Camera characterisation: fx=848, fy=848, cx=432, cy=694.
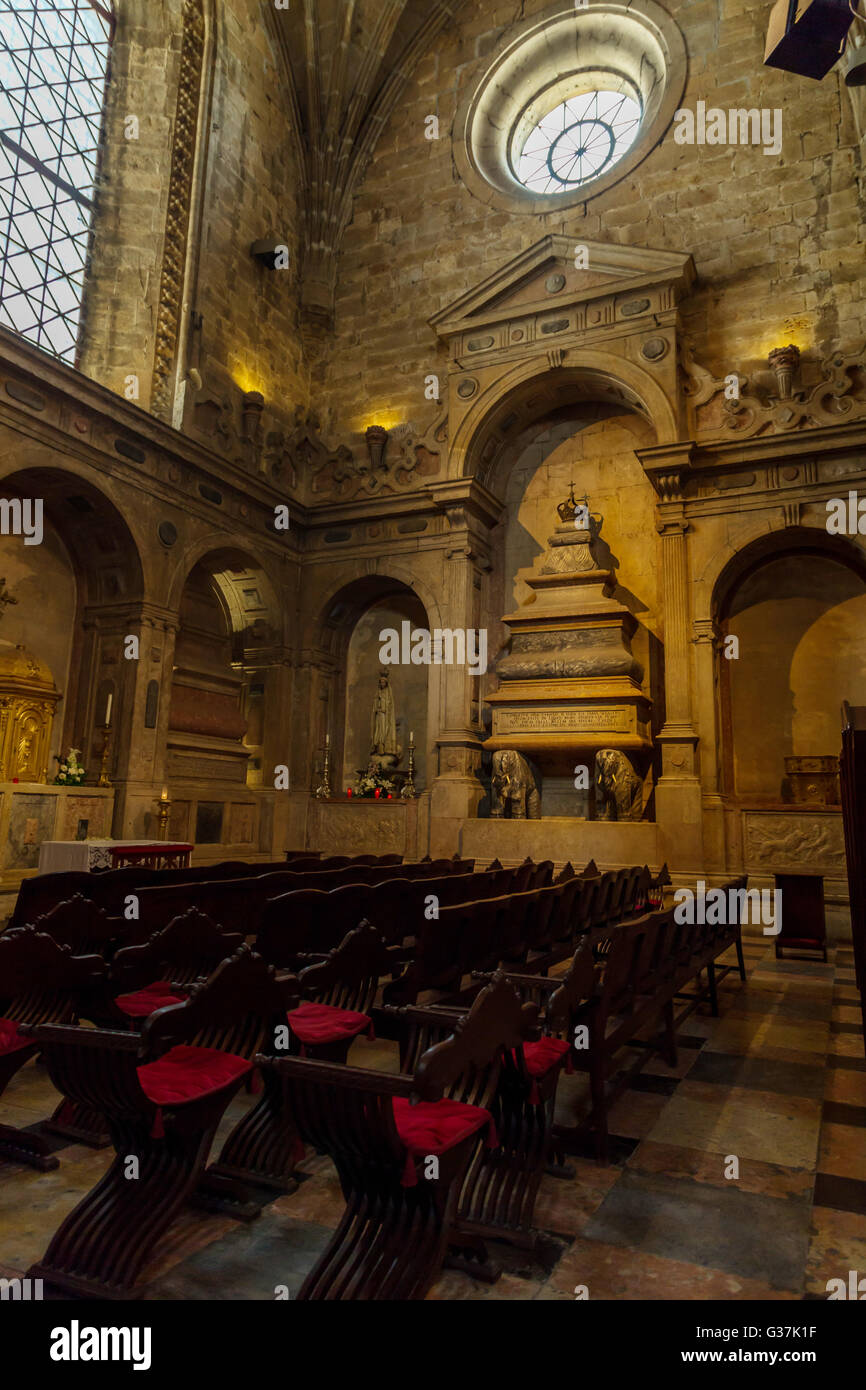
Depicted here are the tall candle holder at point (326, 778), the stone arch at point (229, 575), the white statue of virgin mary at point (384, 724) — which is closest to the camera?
the stone arch at point (229, 575)

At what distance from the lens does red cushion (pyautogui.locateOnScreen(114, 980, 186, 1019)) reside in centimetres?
331

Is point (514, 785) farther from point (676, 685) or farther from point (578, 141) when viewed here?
point (578, 141)

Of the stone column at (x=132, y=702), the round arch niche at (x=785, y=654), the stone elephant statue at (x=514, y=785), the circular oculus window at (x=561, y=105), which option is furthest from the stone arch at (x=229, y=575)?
the circular oculus window at (x=561, y=105)

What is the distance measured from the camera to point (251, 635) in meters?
13.7

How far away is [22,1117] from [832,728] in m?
10.8

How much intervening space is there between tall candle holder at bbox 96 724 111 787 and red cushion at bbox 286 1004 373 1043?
23.9 feet

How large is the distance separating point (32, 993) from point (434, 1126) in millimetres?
1692

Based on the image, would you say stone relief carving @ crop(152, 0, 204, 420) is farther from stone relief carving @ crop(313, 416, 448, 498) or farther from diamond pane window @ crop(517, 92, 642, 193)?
diamond pane window @ crop(517, 92, 642, 193)

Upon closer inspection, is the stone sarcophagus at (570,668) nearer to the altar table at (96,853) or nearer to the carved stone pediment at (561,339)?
the carved stone pediment at (561,339)

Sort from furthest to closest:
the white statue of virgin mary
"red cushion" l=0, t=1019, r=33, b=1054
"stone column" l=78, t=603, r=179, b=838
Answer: the white statue of virgin mary
"stone column" l=78, t=603, r=179, b=838
"red cushion" l=0, t=1019, r=33, b=1054

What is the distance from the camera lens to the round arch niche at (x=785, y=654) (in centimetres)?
1141

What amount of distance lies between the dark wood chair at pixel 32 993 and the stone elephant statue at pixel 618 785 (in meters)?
8.47

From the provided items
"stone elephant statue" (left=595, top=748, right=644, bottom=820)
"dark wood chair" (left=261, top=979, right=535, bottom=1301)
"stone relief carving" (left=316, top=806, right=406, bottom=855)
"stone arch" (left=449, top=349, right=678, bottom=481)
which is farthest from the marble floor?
"stone arch" (left=449, top=349, right=678, bottom=481)
